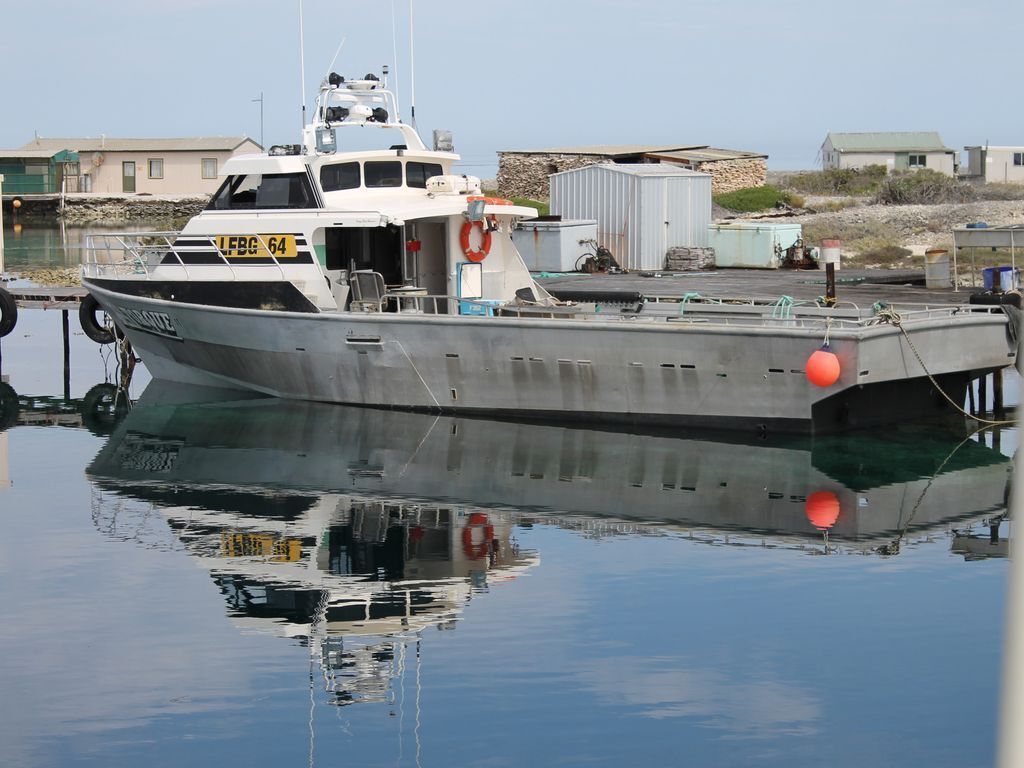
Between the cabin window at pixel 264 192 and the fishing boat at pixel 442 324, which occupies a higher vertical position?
the cabin window at pixel 264 192

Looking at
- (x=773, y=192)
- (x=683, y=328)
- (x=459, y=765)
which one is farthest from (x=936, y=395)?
(x=773, y=192)

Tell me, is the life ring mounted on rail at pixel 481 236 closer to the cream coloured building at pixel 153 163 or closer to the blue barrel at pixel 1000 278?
the blue barrel at pixel 1000 278

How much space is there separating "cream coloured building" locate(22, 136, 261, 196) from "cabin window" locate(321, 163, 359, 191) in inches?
1837

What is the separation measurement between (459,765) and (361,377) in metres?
10.3

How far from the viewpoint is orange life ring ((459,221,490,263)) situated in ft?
57.7

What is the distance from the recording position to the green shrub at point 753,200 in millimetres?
39812

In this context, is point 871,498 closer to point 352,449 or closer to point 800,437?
point 800,437

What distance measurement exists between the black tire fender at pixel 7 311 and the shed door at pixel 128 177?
44.7 metres

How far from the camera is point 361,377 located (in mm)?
16984

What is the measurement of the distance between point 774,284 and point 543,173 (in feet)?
57.5

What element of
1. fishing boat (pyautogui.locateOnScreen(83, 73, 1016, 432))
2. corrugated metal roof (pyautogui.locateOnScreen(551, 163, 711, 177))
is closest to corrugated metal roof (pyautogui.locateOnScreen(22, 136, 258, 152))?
corrugated metal roof (pyautogui.locateOnScreen(551, 163, 711, 177))

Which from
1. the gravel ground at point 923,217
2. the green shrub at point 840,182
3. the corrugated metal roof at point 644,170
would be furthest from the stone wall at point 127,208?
the corrugated metal roof at point 644,170

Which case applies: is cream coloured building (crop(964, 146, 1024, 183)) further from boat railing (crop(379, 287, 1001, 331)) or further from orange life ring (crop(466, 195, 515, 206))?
orange life ring (crop(466, 195, 515, 206))

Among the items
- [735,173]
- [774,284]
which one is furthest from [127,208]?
[774,284]
